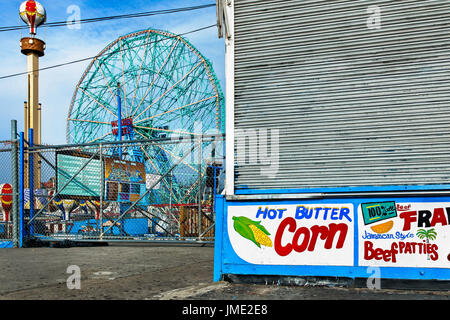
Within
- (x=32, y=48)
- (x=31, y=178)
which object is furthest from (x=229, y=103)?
(x=32, y=48)

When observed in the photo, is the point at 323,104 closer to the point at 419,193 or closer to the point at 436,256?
the point at 419,193

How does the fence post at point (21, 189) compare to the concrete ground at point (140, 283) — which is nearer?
the concrete ground at point (140, 283)

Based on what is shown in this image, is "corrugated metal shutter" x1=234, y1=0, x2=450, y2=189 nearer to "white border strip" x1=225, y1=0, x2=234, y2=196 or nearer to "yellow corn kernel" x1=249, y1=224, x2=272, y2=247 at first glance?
"white border strip" x1=225, y1=0, x2=234, y2=196

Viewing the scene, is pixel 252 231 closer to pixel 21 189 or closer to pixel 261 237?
pixel 261 237

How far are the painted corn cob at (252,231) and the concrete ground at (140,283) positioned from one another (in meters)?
0.65

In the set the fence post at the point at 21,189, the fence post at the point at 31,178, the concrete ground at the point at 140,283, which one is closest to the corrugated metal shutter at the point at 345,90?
the concrete ground at the point at 140,283

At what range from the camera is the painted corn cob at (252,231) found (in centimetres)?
649

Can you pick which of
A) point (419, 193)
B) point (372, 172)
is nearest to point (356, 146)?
point (372, 172)

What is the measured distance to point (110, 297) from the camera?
5555mm

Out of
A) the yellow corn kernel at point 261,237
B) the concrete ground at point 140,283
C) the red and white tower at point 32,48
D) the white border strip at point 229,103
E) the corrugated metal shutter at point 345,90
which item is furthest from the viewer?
the red and white tower at point 32,48

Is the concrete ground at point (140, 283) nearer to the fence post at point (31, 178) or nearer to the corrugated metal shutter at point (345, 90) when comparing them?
the corrugated metal shutter at point (345, 90)

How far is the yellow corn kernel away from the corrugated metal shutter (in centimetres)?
69

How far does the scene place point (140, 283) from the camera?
21.8ft
